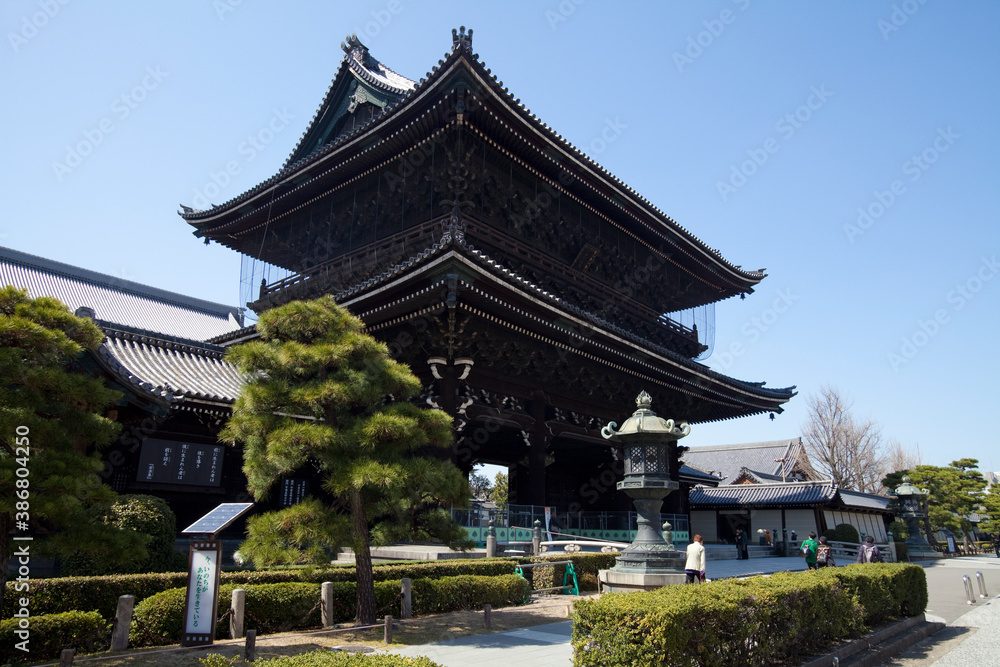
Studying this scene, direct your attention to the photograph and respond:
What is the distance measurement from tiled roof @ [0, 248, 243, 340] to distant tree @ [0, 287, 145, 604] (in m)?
17.1

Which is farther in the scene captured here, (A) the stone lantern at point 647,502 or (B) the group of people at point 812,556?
(B) the group of people at point 812,556

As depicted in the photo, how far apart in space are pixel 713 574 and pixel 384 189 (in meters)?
15.7

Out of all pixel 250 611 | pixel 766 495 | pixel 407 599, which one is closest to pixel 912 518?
pixel 766 495

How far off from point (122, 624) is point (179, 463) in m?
7.04

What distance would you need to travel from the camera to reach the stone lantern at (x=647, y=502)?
11.8 meters

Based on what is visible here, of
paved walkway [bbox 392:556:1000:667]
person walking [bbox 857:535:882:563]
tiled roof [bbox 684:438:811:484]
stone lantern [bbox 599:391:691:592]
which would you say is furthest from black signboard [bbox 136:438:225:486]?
tiled roof [bbox 684:438:811:484]

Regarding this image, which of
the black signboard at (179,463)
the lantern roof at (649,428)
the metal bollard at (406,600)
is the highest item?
the lantern roof at (649,428)

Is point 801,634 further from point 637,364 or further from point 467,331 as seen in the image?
point 637,364

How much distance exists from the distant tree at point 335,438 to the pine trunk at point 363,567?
2 cm

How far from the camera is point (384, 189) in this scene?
1941cm

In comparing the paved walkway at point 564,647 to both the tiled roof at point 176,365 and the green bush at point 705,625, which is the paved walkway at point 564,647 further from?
the tiled roof at point 176,365

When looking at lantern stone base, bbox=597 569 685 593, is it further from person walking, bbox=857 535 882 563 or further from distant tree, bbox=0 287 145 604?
distant tree, bbox=0 287 145 604

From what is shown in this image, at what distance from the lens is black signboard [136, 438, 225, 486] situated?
14211mm

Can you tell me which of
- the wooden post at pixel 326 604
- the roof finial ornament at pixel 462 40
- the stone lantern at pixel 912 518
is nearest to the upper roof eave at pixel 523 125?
the roof finial ornament at pixel 462 40
